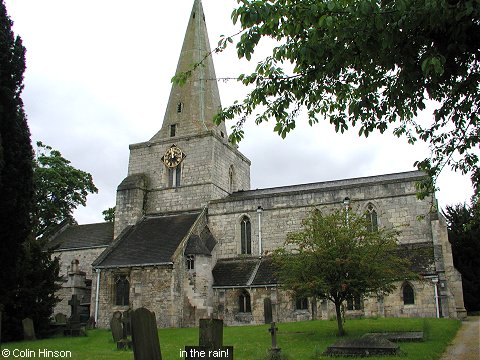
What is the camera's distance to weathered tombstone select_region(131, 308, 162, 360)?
23.1 feet

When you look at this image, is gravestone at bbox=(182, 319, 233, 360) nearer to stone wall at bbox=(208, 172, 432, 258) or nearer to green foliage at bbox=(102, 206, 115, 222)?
stone wall at bbox=(208, 172, 432, 258)

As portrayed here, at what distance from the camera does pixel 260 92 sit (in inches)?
330

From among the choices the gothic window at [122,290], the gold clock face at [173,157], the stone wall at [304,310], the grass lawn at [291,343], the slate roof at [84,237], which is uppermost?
the gold clock face at [173,157]

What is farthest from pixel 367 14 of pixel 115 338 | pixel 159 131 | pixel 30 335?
pixel 159 131

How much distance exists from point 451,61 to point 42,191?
1515 inches

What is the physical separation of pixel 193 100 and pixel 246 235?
1130cm

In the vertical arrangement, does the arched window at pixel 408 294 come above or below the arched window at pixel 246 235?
below

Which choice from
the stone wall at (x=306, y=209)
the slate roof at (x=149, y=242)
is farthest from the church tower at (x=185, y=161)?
the stone wall at (x=306, y=209)

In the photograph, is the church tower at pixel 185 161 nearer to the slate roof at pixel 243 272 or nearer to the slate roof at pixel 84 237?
the slate roof at pixel 84 237

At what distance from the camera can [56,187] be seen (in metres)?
40.3

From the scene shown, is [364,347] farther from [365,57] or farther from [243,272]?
[243,272]

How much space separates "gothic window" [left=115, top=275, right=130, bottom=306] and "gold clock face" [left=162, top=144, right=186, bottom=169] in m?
9.43

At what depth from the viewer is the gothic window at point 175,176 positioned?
32906mm

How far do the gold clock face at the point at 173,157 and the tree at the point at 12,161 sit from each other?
655 inches
